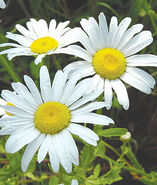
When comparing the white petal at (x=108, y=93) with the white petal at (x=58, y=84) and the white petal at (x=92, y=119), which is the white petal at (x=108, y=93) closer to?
the white petal at (x=92, y=119)

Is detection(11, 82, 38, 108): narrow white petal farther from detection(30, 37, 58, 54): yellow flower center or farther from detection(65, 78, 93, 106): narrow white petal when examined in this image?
detection(30, 37, 58, 54): yellow flower center

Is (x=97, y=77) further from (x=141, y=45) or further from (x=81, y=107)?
(x=141, y=45)

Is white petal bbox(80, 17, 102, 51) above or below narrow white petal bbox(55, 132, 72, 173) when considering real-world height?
above

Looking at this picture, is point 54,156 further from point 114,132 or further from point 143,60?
point 143,60

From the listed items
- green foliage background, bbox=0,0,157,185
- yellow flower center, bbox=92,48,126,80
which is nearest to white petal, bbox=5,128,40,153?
yellow flower center, bbox=92,48,126,80

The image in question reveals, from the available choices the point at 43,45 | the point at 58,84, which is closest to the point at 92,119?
the point at 58,84

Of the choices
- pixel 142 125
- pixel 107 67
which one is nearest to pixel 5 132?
pixel 107 67
